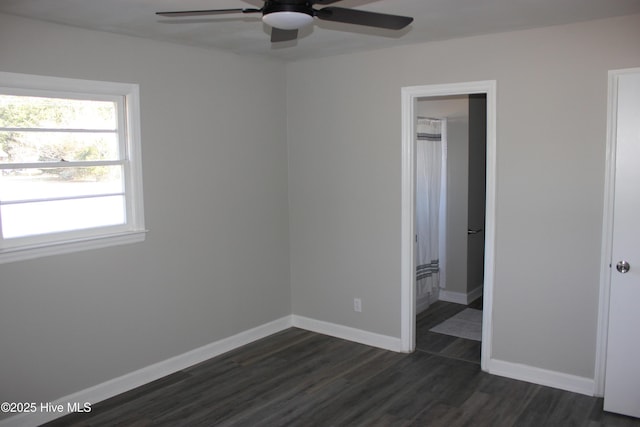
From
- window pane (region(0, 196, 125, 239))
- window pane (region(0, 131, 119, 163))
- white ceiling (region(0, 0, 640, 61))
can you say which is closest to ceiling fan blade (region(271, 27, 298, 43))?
white ceiling (region(0, 0, 640, 61))

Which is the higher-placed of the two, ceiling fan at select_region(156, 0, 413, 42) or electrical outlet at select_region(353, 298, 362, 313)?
ceiling fan at select_region(156, 0, 413, 42)

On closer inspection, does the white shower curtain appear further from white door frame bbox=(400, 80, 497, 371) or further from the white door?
the white door

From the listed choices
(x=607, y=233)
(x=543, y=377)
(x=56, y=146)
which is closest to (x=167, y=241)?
(x=56, y=146)

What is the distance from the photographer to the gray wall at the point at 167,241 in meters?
3.35

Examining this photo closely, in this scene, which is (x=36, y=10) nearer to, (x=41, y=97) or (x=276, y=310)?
(x=41, y=97)

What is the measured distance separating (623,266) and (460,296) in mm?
2624

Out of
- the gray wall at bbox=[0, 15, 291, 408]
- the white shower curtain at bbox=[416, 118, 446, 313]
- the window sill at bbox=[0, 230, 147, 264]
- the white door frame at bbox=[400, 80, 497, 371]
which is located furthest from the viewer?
the white shower curtain at bbox=[416, 118, 446, 313]

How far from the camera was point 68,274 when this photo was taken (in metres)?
3.51

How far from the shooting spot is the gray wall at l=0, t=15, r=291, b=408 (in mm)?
3354

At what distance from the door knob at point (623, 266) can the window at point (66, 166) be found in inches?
128

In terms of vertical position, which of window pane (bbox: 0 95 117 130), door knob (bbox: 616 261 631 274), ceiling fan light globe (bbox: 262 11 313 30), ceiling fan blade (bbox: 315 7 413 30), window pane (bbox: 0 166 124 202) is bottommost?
door knob (bbox: 616 261 631 274)

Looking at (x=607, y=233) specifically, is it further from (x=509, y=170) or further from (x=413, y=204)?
(x=413, y=204)

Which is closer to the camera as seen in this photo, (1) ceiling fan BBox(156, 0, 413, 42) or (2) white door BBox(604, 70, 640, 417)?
(1) ceiling fan BBox(156, 0, 413, 42)

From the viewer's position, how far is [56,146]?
3.53 meters
